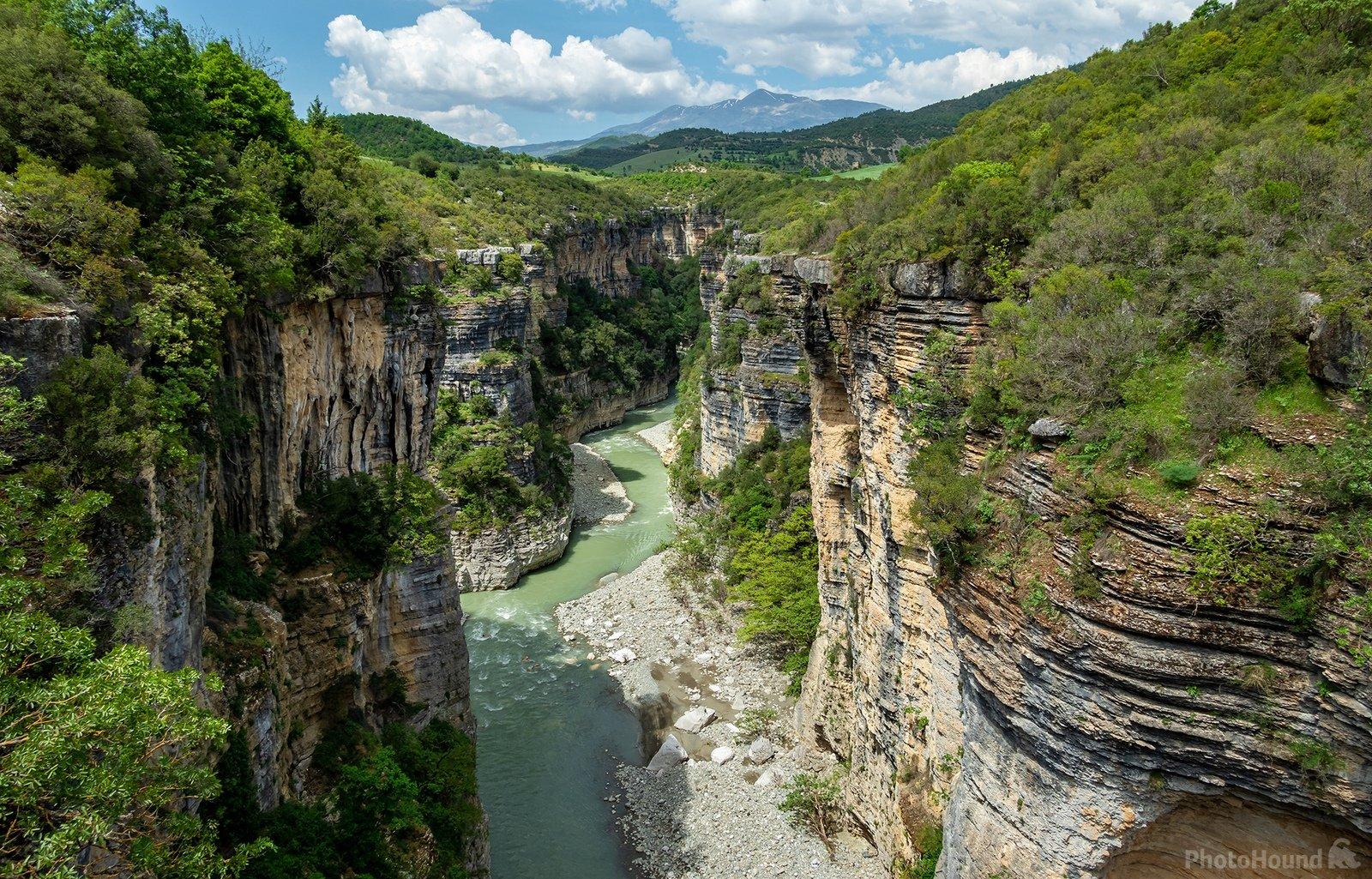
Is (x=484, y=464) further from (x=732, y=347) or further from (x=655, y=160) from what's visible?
(x=655, y=160)

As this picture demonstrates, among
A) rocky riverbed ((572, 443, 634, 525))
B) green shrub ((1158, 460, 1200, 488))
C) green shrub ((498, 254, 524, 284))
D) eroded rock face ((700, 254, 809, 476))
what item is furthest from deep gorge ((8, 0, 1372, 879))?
green shrub ((498, 254, 524, 284))

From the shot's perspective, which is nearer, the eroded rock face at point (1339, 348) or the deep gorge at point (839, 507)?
the deep gorge at point (839, 507)

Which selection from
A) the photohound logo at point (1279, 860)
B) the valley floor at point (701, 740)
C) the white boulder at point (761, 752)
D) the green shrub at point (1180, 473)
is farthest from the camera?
the white boulder at point (761, 752)

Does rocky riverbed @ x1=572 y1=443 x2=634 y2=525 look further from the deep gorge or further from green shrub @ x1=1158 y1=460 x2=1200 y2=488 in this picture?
green shrub @ x1=1158 y1=460 x2=1200 y2=488

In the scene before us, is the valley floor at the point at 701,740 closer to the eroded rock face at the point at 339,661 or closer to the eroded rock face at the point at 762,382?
the eroded rock face at the point at 339,661

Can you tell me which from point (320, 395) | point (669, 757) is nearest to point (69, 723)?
point (320, 395)

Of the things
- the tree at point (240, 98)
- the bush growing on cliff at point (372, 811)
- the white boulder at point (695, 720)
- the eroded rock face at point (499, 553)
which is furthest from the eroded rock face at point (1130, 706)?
the eroded rock face at point (499, 553)
